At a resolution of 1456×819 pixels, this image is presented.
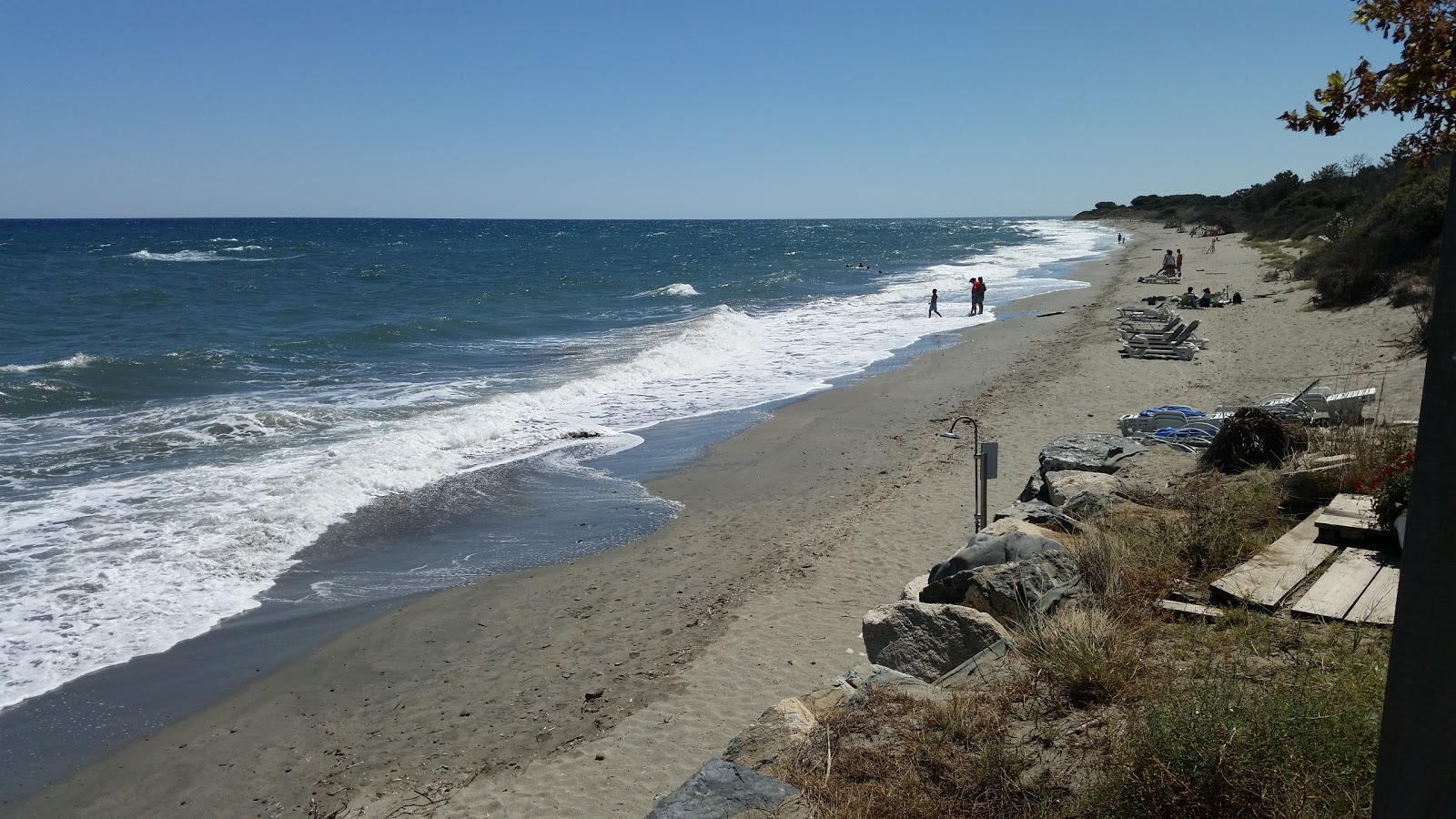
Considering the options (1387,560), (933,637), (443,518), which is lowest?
(443,518)

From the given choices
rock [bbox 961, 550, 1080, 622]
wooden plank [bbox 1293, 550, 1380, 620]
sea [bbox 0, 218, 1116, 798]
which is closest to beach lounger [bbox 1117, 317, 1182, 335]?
sea [bbox 0, 218, 1116, 798]

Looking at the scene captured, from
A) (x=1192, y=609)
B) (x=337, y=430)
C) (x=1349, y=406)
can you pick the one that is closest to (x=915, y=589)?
(x=1192, y=609)

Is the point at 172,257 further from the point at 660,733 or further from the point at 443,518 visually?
the point at 660,733

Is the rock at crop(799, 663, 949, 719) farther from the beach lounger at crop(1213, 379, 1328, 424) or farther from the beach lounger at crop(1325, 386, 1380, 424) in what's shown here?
the beach lounger at crop(1325, 386, 1380, 424)

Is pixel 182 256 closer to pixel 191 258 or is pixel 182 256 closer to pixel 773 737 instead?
pixel 191 258

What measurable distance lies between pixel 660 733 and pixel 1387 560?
4589 mm

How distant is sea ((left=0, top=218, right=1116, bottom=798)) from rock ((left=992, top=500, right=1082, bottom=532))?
4.28 m

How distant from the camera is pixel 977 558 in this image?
676cm

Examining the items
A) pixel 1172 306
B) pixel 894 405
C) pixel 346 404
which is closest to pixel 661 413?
pixel 894 405

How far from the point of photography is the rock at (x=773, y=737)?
471cm

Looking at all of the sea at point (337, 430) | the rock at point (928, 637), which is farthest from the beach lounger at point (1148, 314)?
the rock at point (928, 637)

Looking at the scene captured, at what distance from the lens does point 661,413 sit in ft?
59.2

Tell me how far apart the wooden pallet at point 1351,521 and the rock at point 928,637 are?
243 centimetres

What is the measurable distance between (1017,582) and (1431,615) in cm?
419
